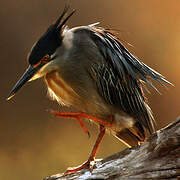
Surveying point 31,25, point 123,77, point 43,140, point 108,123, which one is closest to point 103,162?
point 108,123

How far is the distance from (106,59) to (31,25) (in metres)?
1.43

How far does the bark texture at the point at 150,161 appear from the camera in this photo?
1628 millimetres

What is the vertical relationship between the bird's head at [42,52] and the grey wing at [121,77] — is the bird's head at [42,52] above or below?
above

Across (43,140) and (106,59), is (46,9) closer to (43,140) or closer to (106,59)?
(43,140)

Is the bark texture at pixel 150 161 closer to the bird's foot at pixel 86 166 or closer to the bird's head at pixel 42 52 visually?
the bird's foot at pixel 86 166

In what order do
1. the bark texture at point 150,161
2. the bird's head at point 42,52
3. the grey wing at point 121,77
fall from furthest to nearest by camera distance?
the grey wing at point 121,77 < the bird's head at point 42,52 < the bark texture at point 150,161

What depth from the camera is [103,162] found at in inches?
73.4

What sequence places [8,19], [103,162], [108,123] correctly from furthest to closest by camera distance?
[8,19], [108,123], [103,162]

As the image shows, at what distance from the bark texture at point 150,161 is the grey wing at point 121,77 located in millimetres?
319

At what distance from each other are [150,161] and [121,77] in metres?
0.53

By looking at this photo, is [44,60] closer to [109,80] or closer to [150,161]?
[109,80]

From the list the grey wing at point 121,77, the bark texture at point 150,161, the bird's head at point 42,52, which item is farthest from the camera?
the grey wing at point 121,77

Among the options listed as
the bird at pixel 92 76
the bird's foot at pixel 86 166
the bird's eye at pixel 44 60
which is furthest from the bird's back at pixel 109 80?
the bird's foot at pixel 86 166

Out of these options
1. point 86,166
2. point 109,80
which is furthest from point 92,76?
point 86,166
